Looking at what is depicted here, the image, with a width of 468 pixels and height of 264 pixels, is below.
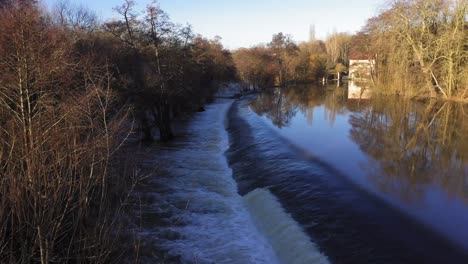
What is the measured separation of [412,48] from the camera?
39750mm

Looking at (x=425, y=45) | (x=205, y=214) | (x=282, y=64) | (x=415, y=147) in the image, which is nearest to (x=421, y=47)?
(x=425, y=45)

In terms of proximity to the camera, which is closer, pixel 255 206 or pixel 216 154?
pixel 255 206

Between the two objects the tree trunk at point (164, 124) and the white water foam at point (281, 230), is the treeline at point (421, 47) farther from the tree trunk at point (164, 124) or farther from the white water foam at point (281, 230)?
the white water foam at point (281, 230)

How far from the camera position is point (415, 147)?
18.7 meters

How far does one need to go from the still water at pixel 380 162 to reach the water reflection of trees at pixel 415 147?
0.03 meters

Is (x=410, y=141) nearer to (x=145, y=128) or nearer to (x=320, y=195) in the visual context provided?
(x=320, y=195)

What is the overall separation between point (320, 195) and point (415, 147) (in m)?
8.68

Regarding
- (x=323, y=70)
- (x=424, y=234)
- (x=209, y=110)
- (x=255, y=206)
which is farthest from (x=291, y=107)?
(x=323, y=70)

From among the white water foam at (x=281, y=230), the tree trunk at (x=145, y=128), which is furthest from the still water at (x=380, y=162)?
the tree trunk at (x=145, y=128)

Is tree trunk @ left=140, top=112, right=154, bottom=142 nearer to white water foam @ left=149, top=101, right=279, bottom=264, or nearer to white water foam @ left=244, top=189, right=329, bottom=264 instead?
white water foam @ left=149, top=101, right=279, bottom=264

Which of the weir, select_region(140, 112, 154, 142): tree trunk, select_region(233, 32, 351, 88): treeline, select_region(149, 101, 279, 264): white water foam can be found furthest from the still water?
select_region(233, 32, 351, 88): treeline

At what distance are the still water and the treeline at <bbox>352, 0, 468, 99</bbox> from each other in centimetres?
769

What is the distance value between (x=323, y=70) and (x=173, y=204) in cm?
8387

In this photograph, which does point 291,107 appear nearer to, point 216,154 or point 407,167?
point 216,154
